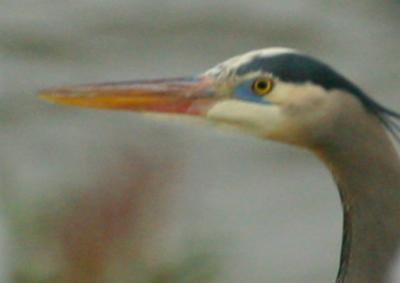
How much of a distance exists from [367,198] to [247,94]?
33cm

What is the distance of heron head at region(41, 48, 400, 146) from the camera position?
3.61 meters

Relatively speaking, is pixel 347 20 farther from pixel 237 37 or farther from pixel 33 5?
pixel 33 5

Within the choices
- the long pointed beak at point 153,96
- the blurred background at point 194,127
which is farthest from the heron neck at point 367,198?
the blurred background at point 194,127

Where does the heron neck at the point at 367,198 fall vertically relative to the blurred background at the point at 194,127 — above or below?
below

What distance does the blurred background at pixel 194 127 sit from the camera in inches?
Answer: 258

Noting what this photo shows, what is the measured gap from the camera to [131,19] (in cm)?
807

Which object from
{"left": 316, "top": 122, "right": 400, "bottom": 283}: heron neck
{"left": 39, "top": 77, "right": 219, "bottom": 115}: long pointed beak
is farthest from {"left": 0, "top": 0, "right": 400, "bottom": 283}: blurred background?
{"left": 316, "top": 122, "right": 400, "bottom": 283}: heron neck

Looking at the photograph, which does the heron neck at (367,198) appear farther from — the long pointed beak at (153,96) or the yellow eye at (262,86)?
the long pointed beak at (153,96)

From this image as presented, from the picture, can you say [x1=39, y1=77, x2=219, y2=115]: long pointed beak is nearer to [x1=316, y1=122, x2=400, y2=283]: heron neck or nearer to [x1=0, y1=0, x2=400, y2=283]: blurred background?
[x1=316, y1=122, x2=400, y2=283]: heron neck

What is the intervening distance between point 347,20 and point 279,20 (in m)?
0.37

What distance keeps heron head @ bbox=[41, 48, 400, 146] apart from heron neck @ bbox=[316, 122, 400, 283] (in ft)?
0.15

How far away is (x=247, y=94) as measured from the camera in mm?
3730

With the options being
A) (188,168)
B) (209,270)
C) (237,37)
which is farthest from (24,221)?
(237,37)

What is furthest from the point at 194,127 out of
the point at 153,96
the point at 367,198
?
the point at 367,198
